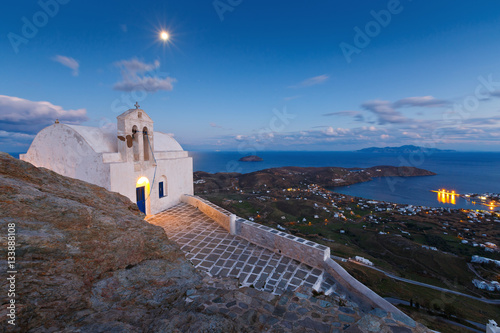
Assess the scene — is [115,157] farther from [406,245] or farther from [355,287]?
[406,245]

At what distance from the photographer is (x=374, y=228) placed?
92.4 ft

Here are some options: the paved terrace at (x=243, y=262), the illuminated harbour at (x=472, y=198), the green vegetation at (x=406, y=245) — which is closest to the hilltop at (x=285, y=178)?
the green vegetation at (x=406, y=245)

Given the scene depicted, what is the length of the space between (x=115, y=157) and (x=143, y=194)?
2.49 m

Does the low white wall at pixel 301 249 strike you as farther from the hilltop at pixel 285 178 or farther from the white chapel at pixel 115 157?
the hilltop at pixel 285 178

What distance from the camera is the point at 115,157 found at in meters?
10.2

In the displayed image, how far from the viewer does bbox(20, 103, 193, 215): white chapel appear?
973cm

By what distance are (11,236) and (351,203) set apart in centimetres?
4651

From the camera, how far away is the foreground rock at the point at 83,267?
97.2 inches

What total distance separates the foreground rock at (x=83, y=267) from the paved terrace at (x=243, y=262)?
8.76 ft

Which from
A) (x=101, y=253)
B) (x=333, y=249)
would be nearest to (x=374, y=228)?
(x=333, y=249)

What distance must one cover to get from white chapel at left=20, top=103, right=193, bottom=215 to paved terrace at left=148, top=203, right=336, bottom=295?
9.22 ft

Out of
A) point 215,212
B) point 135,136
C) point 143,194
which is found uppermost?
point 135,136

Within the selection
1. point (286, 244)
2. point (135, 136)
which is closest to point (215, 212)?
point (286, 244)

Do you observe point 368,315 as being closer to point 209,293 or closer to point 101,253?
point 209,293
